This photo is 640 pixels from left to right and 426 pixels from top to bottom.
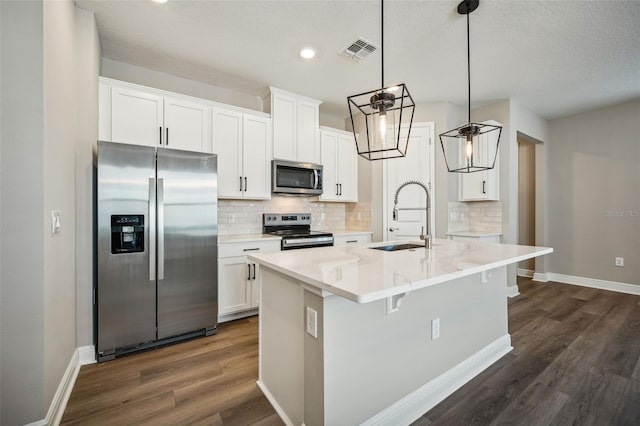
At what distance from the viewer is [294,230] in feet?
13.6

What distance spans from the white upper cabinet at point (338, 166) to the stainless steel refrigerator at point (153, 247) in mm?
1791

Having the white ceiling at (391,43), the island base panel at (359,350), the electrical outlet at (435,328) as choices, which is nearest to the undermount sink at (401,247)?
the island base panel at (359,350)

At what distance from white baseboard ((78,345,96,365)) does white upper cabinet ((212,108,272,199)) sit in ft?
5.69

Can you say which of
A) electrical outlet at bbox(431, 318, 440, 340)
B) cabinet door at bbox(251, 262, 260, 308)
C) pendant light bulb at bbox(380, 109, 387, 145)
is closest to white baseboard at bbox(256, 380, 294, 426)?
electrical outlet at bbox(431, 318, 440, 340)

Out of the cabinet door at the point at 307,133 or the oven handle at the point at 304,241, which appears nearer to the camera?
the oven handle at the point at 304,241

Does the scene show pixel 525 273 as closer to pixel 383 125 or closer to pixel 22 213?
pixel 383 125

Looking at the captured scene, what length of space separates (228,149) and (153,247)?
138 cm

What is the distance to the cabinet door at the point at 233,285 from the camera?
2973 mm

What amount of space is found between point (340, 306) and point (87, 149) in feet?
7.71

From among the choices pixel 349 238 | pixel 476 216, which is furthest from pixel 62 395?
pixel 476 216

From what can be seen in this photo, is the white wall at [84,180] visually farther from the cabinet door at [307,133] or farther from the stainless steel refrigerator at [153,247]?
the cabinet door at [307,133]

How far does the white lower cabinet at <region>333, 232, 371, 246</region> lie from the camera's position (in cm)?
387

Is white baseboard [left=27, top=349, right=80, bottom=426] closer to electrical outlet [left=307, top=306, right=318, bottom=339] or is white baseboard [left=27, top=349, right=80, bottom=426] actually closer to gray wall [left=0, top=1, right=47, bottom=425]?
gray wall [left=0, top=1, right=47, bottom=425]

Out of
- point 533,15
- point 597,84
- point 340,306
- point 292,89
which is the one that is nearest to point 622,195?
point 597,84
